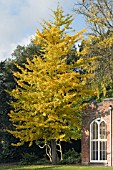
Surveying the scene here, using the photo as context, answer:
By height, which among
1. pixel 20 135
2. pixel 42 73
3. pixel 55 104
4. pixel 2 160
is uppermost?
pixel 42 73

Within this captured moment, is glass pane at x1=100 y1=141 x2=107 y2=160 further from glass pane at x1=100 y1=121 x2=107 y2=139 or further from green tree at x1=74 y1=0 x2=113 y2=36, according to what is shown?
green tree at x1=74 y1=0 x2=113 y2=36

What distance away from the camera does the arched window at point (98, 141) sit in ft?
78.4

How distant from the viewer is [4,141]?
98.1 ft

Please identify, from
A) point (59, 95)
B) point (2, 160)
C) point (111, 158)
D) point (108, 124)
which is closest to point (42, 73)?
point (59, 95)

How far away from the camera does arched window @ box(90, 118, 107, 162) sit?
2391cm

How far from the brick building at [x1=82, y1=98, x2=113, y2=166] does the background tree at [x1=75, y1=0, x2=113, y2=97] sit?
226cm

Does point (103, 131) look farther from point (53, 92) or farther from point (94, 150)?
point (53, 92)

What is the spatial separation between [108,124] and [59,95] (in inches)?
142

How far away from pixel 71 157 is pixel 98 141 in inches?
147

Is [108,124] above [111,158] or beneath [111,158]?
above

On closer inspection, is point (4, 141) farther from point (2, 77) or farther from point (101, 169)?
point (101, 169)

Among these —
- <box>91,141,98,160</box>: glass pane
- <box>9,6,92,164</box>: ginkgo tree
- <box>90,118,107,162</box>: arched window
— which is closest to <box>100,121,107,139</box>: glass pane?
<box>90,118,107,162</box>: arched window

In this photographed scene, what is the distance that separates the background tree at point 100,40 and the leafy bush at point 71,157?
4.89 meters

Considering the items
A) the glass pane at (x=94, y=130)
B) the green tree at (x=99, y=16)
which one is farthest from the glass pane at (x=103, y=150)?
the green tree at (x=99, y=16)
